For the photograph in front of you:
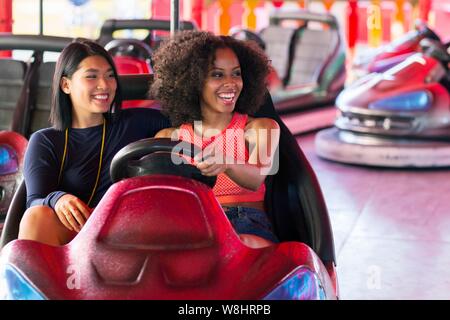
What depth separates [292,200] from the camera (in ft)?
5.86

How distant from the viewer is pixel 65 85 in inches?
71.4

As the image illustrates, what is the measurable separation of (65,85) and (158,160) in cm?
43

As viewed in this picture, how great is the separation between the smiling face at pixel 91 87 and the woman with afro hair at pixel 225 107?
0.10 metres

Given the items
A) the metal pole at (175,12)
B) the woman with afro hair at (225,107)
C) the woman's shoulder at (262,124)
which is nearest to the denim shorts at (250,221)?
the woman with afro hair at (225,107)

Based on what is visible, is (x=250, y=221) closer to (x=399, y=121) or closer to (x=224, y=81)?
(x=224, y=81)

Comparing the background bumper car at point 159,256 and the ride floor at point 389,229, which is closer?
the background bumper car at point 159,256

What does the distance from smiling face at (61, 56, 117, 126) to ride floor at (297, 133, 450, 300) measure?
84cm

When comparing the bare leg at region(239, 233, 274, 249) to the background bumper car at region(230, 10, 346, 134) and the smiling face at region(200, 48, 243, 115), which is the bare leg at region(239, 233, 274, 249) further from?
the background bumper car at region(230, 10, 346, 134)

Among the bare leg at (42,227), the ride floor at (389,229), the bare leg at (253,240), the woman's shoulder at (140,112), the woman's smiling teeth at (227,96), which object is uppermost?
the woman's smiling teeth at (227,96)

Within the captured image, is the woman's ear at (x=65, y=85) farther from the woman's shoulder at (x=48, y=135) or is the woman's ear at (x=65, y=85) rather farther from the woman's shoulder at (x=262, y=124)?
the woman's shoulder at (x=262, y=124)

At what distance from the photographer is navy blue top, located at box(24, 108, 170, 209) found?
170 centimetres

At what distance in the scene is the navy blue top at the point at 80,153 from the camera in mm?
1700

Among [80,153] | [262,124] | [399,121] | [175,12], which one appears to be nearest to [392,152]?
[399,121]
